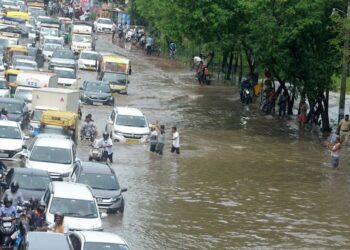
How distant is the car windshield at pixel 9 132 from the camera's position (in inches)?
1420

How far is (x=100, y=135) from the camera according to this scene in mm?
43812

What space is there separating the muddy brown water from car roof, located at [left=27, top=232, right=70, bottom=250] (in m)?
5.82

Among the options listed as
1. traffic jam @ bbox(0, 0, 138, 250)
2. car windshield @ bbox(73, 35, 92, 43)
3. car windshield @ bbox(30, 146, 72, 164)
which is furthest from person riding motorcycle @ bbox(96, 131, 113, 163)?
car windshield @ bbox(73, 35, 92, 43)

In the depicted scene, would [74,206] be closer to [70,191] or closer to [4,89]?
[70,191]

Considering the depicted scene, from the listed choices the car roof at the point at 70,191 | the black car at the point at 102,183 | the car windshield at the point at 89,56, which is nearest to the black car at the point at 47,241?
the car roof at the point at 70,191

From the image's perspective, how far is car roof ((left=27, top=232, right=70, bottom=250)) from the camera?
20.0 meters

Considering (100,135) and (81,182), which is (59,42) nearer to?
(100,135)

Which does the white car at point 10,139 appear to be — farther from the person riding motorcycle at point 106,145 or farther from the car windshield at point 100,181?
the car windshield at point 100,181

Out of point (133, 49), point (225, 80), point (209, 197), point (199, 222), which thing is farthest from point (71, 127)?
point (133, 49)

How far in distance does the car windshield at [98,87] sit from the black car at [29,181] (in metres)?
25.0

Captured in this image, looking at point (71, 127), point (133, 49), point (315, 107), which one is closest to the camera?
point (71, 127)

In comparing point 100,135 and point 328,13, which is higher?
point 328,13

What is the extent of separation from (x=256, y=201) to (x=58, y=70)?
92.9 ft

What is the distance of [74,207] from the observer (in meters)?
26.3
